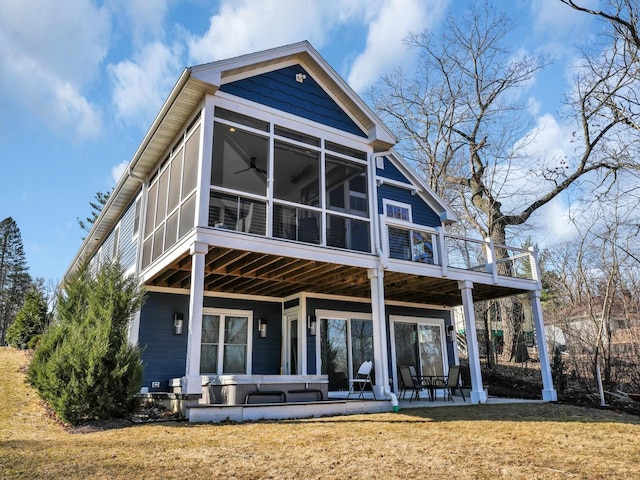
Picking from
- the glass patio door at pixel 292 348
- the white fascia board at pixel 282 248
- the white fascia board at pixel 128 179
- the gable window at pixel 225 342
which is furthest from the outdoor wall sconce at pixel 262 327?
the white fascia board at pixel 128 179

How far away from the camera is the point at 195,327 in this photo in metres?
7.14

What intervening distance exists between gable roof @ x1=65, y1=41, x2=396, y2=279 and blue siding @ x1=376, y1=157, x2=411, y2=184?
240 centimetres

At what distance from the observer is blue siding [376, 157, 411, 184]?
12977 millimetres

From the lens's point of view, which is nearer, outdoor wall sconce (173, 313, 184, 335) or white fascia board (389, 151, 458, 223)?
outdoor wall sconce (173, 313, 184, 335)

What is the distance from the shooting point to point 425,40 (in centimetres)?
2141

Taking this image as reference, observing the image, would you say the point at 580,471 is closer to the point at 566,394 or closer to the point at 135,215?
the point at 566,394

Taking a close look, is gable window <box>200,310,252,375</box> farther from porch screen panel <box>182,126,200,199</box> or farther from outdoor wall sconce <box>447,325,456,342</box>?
outdoor wall sconce <box>447,325,456,342</box>

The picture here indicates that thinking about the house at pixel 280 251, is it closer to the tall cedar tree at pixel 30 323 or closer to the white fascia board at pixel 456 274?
A: the white fascia board at pixel 456 274

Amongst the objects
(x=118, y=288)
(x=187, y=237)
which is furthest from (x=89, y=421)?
(x=187, y=237)

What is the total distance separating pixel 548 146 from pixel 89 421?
62.2 feet

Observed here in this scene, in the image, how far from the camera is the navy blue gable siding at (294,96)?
8719 millimetres

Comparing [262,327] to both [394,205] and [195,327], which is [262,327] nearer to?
[195,327]

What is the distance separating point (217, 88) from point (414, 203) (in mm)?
7377

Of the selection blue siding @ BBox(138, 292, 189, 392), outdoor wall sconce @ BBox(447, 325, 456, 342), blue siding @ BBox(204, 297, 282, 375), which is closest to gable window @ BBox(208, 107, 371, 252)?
blue siding @ BBox(204, 297, 282, 375)
